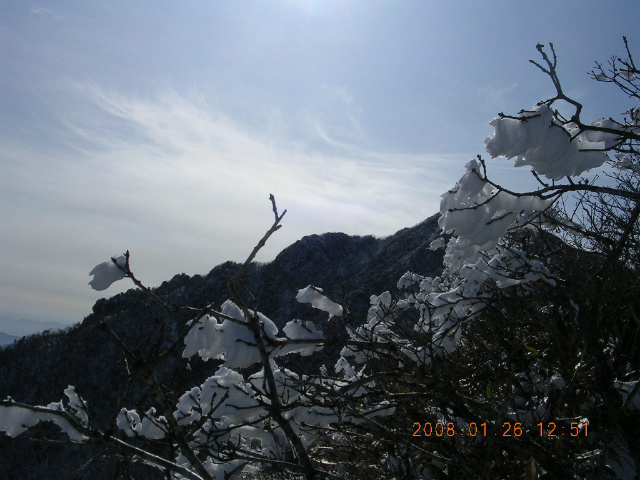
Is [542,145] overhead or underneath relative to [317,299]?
overhead

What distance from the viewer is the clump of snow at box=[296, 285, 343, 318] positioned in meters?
3.46

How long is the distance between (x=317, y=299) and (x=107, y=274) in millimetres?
1832

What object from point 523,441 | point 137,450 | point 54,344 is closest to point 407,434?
point 523,441

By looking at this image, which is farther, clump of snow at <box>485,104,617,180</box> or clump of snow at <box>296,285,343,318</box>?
clump of snow at <box>296,285,343,318</box>

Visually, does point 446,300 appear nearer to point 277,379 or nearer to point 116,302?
point 277,379

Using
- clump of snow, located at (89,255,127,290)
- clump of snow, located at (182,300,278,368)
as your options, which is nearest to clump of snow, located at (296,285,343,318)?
clump of snow, located at (182,300,278,368)

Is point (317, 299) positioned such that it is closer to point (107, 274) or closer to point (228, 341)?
point (228, 341)

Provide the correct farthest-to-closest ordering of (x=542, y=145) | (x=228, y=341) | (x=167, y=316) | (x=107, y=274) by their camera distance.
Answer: (x=167, y=316)
(x=542, y=145)
(x=228, y=341)
(x=107, y=274)
